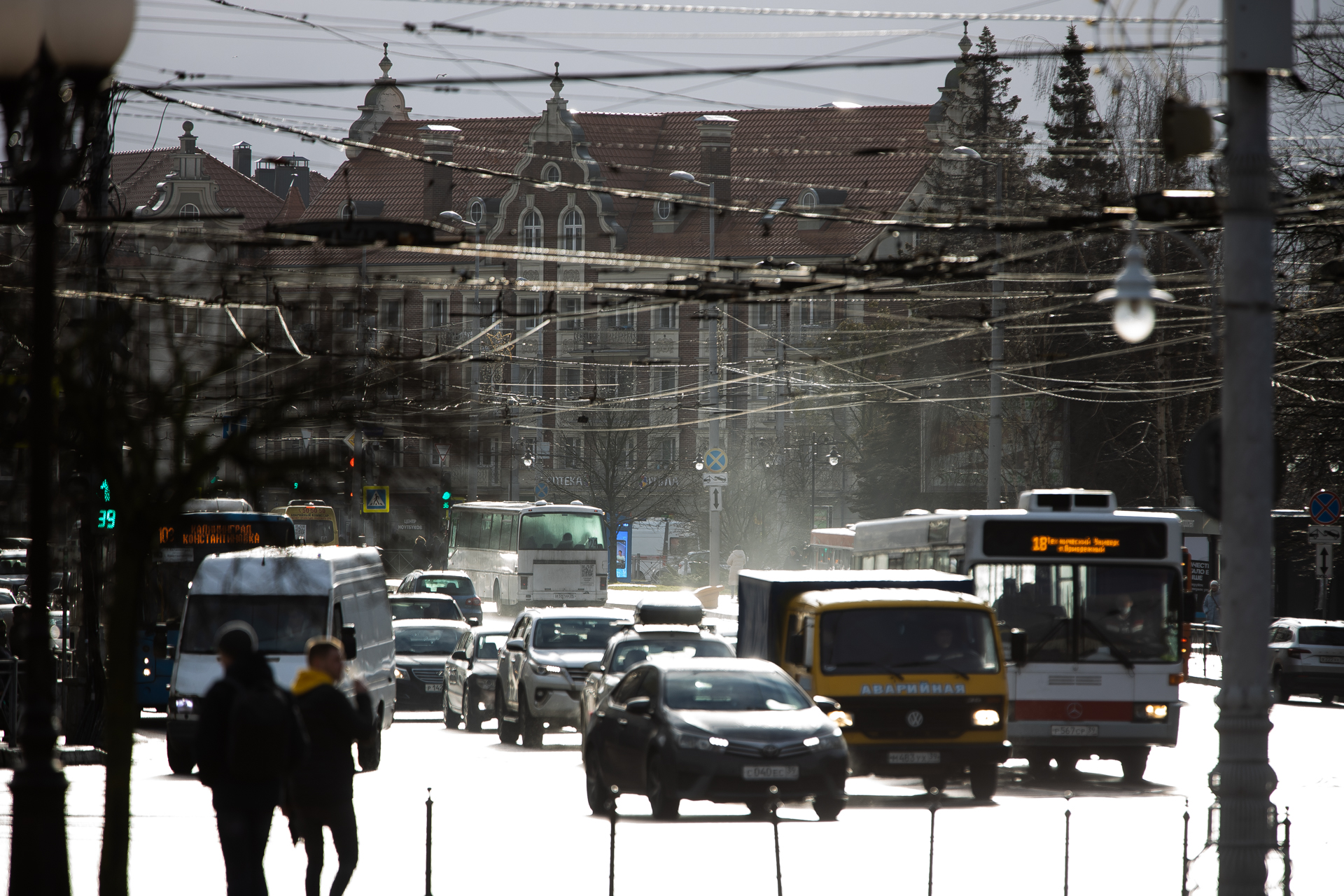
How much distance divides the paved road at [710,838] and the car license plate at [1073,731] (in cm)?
55

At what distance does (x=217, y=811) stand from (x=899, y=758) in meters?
9.03

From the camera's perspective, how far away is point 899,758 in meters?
16.9

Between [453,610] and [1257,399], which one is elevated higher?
[1257,399]

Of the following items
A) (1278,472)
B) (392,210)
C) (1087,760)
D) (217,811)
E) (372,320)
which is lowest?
(1087,760)

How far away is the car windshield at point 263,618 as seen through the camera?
20.5 meters

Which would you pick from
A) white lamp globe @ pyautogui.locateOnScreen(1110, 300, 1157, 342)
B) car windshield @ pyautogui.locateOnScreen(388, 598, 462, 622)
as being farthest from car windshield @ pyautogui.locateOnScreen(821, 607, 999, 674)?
car windshield @ pyautogui.locateOnScreen(388, 598, 462, 622)

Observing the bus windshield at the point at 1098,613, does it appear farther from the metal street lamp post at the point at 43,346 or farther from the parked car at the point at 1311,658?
the parked car at the point at 1311,658

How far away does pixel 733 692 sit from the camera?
15.5 m

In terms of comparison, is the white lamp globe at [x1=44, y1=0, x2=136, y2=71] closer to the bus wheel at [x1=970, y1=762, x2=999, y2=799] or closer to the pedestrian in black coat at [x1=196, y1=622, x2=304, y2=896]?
the pedestrian in black coat at [x1=196, y1=622, x2=304, y2=896]

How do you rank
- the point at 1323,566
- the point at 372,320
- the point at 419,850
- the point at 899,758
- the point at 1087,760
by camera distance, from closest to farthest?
the point at 419,850 < the point at 899,758 < the point at 1087,760 < the point at 1323,566 < the point at 372,320

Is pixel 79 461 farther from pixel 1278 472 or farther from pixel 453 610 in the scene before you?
pixel 453 610

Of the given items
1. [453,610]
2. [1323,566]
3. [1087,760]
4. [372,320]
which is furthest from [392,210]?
[1087,760]

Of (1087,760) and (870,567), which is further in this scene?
(870,567)

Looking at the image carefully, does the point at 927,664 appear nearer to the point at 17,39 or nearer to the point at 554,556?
the point at 17,39
